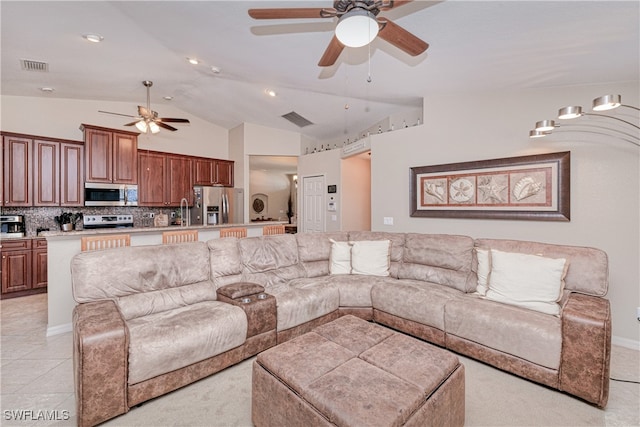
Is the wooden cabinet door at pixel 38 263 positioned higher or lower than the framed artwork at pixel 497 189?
lower

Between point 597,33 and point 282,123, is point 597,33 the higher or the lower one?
the lower one

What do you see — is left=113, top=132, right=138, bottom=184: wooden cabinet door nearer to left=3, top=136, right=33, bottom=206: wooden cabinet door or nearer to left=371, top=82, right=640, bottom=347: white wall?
left=3, top=136, right=33, bottom=206: wooden cabinet door

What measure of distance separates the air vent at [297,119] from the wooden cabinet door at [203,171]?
2.17m

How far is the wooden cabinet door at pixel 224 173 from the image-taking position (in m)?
6.89

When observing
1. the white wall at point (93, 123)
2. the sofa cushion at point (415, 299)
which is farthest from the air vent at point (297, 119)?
the sofa cushion at point (415, 299)

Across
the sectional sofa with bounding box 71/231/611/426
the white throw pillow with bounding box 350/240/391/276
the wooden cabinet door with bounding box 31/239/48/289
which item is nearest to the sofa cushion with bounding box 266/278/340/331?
the sectional sofa with bounding box 71/231/611/426

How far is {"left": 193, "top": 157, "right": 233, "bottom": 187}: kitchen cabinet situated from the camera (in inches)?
260

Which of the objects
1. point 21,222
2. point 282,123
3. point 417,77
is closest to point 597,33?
point 417,77

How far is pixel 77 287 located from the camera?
222cm

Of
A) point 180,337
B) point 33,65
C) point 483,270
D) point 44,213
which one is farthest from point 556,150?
point 44,213

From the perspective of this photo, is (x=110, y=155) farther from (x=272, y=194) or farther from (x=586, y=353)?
(x=586, y=353)

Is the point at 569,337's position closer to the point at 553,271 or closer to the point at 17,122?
the point at 553,271

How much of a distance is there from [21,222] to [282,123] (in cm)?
486

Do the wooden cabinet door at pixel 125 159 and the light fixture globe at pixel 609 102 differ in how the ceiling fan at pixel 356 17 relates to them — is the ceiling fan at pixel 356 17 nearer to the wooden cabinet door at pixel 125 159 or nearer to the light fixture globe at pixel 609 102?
the light fixture globe at pixel 609 102
